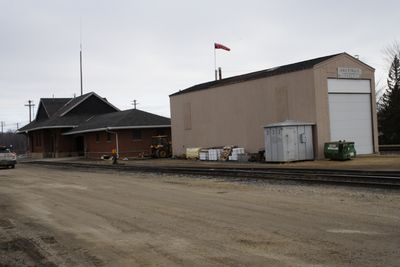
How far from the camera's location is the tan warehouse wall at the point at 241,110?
3203 centimetres

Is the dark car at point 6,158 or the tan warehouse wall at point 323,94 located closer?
the tan warehouse wall at point 323,94

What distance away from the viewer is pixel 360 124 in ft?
110

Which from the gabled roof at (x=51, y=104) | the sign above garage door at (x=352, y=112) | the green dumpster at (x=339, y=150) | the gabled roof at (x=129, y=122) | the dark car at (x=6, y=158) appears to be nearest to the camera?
the green dumpster at (x=339, y=150)

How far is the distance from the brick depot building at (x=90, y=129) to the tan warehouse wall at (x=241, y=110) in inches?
125

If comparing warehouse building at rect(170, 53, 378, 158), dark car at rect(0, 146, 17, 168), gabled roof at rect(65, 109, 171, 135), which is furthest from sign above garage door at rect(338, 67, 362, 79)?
dark car at rect(0, 146, 17, 168)

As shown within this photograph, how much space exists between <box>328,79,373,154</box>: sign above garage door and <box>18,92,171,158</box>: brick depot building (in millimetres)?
19108

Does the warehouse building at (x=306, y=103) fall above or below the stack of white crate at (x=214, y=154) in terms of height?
above

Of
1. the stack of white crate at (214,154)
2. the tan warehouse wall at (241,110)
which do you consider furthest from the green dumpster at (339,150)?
the stack of white crate at (214,154)

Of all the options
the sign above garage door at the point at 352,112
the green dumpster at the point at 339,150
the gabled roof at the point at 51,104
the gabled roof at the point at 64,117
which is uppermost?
the gabled roof at the point at 51,104

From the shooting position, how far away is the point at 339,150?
29.3m

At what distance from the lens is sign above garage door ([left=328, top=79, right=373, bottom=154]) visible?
32.0 meters

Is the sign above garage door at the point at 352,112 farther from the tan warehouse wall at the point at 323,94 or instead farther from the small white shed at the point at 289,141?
the small white shed at the point at 289,141

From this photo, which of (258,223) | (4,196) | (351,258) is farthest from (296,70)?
(351,258)

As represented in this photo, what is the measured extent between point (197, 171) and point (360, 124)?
14.2 meters
